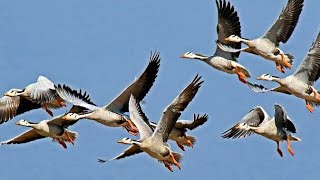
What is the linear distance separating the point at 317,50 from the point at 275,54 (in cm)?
151

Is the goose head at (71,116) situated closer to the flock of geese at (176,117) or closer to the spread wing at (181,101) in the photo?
the flock of geese at (176,117)

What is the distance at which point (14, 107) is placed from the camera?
33.7 m

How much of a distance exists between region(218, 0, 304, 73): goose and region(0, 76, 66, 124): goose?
4.27 metres

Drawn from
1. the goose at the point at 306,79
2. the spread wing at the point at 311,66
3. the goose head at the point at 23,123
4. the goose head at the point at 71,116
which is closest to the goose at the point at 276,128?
the goose at the point at 306,79

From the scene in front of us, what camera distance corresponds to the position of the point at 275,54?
1238 inches

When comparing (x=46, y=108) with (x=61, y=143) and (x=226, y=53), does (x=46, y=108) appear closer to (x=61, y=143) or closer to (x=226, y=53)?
(x=61, y=143)

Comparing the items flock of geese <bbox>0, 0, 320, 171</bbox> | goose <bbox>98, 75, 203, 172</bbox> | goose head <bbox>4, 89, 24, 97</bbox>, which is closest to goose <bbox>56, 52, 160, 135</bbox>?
flock of geese <bbox>0, 0, 320, 171</bbox>

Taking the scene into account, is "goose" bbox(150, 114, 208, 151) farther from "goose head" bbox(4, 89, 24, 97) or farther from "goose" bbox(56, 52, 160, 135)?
"goose head" bbox(4, 89, 24, 97)

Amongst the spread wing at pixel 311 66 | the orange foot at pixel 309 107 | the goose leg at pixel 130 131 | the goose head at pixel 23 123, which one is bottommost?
the orange foot at pixel 309 107

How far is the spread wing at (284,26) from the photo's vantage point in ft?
104

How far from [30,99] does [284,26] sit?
6375 millimetres

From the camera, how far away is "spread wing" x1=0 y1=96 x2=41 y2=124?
110 feet

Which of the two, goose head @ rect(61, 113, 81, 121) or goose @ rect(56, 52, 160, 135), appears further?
goose head @ rect(61, 113, 81, 121)

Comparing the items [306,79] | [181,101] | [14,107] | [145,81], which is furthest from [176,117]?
[14,107]
